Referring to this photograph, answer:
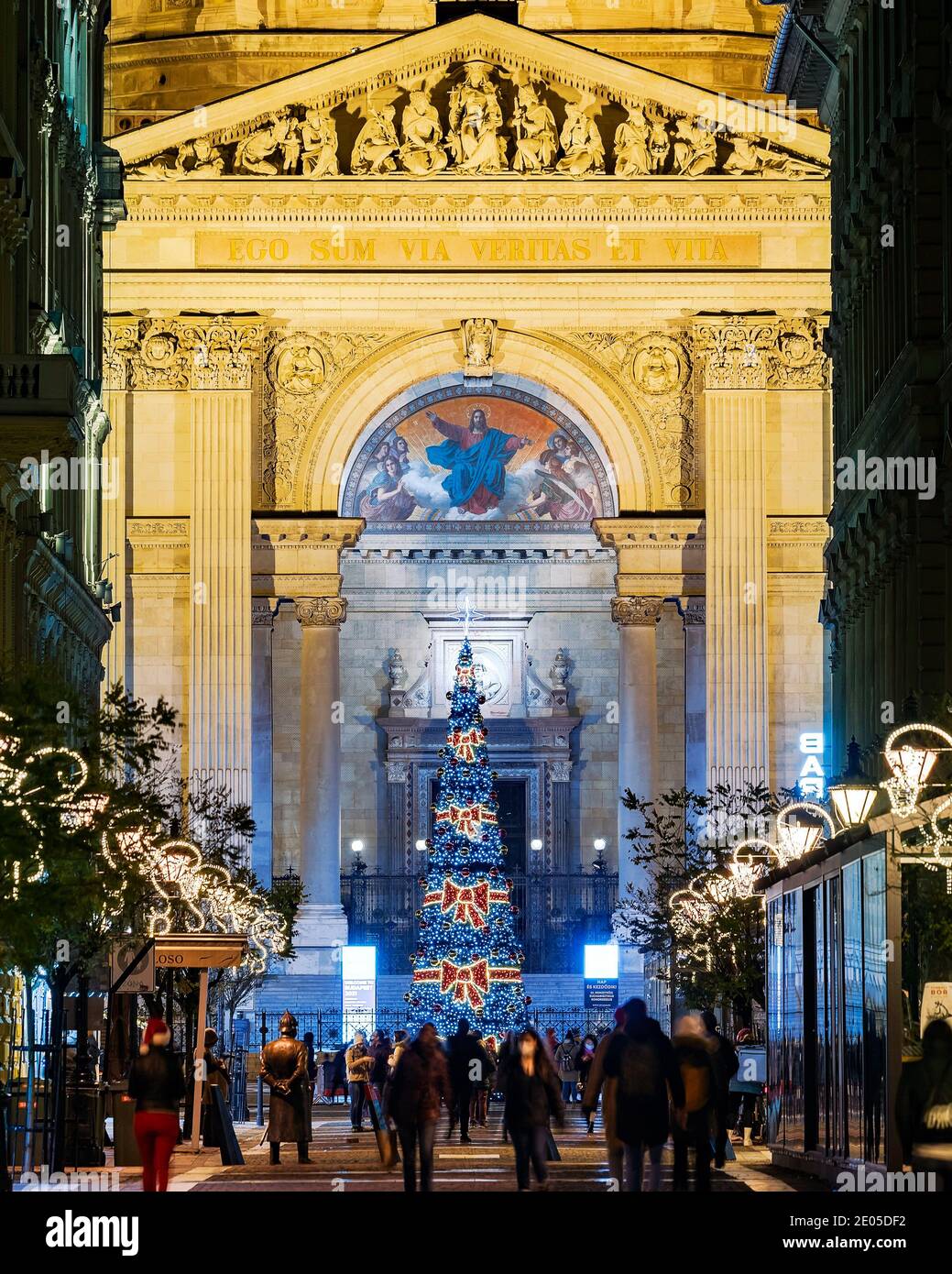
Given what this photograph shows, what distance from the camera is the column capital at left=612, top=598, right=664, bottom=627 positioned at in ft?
259

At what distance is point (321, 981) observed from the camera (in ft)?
251

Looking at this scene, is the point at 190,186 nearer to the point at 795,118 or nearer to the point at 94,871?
the point at 795,118

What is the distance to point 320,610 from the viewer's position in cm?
7862

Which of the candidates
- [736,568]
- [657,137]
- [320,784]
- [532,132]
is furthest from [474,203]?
[320,784]

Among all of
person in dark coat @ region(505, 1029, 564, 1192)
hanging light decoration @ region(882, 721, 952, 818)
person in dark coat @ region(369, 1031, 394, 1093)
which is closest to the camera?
person in dark coat @ region(505, 1029, 564, 1192)

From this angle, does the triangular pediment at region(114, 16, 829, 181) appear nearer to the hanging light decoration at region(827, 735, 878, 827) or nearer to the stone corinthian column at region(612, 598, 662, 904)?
the stone corinthian column at region(612, 598, 662, 904)

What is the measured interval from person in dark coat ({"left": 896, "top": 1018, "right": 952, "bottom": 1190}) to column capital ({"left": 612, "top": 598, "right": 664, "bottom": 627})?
53422 mm

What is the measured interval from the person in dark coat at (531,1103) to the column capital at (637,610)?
4742 centimetres

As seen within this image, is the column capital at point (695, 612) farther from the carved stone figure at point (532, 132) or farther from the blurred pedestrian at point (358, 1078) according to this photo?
the blurred pedestrian at point (358, 1078)

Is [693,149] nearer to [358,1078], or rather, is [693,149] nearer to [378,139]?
[378,139]

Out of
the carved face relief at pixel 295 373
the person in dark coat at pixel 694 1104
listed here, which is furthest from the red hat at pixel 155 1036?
the carved face relief at pixel 295 373

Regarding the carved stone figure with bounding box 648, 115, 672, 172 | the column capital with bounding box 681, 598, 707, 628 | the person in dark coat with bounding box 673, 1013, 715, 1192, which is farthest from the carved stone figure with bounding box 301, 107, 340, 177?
the person in dark coat with bounding box 673, 1013, 715, 1192
